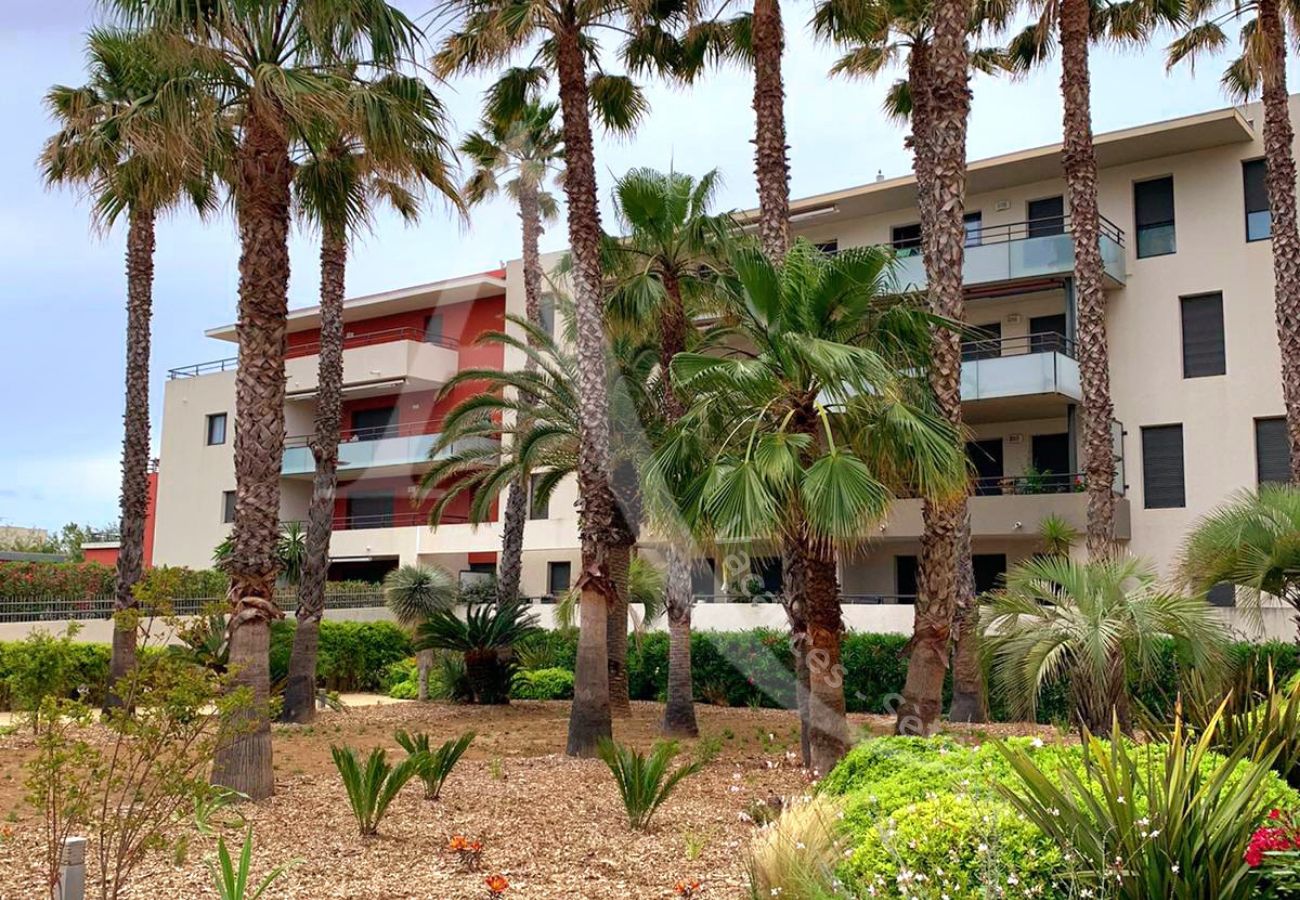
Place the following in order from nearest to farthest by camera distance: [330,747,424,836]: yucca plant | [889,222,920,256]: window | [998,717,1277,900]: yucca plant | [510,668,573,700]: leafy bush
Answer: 1. [998,717,1277,900]: yucca plant
2. [330,747,424,836]: yucca plant
3. [510,668,573,700]: leafy bush
4. [889,222,920,256]: window

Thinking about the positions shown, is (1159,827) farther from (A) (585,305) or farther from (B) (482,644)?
(B) (482,644)

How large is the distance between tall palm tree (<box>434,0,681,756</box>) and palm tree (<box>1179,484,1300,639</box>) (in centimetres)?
687

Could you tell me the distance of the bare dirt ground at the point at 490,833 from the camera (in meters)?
7.18

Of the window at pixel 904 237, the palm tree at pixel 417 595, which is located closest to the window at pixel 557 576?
the palm tree at pixel 417 595

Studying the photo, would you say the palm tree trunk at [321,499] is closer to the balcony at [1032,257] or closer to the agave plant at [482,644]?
the agave plant at [482,644]

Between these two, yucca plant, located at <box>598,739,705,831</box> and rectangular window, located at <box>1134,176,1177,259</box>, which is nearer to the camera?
yucca plant, located at <box>598,739,705,831</box>

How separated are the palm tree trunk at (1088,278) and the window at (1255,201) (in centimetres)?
752

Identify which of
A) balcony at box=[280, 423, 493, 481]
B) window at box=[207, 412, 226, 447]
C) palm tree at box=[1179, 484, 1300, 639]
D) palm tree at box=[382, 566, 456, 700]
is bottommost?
palm tree at box=[382, 566, 456, 700]

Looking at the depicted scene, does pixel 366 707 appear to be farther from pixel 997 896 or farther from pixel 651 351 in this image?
pixel 997 896

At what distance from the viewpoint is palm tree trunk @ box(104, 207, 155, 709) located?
59.2 ft

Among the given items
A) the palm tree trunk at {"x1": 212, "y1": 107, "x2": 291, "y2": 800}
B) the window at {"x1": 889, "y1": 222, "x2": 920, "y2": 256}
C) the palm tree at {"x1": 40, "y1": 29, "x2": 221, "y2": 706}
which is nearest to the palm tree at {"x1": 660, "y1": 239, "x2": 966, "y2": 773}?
the palm tree trunk at {"x1": 212, "y1": 107, "x2": 291, "y2": 800}

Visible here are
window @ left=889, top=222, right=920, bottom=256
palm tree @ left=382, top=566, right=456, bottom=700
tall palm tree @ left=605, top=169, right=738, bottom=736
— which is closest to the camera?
tall palm tree @ left=605, top=169, right=738, bottom=736

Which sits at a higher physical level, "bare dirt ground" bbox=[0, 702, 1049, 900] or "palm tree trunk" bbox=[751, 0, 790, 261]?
"palm tree trunk" bbox=[751, 0, 790, 261]

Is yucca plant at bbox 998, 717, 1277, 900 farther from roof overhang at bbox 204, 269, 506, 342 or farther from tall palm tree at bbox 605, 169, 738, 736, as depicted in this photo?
roof overhang at bbox 204, 269, 506, 342
